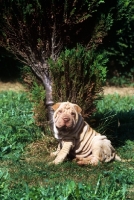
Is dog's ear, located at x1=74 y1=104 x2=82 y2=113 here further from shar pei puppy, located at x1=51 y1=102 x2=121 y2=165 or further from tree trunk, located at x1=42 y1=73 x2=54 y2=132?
tree trunk, located at x1=42 y1=73 x2=54 y2=132

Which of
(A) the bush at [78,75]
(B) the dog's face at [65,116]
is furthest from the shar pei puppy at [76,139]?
(A) the bush at [78,75]

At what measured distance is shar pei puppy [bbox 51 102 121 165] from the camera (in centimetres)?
677

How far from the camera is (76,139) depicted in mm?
7016

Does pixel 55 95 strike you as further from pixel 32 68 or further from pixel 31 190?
pixel 31 190

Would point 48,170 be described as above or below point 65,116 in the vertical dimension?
below

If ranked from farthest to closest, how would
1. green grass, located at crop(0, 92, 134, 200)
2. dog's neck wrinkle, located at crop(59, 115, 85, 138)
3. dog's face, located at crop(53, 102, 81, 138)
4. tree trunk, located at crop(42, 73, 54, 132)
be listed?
tree trunk, located at crop(42, 73, 54, 132) < dog's neck wrinkle, located at crop(59, 115, 85, 138) < dog's face, located at crop(53, 102, 81, 138) < green grass, located at crop(0, 92, 134, 200)

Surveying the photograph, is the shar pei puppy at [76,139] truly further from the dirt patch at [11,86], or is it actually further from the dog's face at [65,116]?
the dirt patch at [11,86]

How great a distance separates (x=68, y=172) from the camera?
21.1ft

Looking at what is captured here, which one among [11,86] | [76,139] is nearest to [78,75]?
[76,139]

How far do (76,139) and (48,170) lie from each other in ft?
2.46

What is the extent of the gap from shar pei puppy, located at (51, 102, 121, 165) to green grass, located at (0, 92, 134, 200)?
0.15 meters

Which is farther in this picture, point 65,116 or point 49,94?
point 49,94

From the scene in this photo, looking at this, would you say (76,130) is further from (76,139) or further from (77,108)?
(77,108)

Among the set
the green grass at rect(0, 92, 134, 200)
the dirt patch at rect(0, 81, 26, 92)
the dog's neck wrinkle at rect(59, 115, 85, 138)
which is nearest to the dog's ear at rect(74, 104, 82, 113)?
the dog's neck wrinkle at rect(59, 115, 85, 138)
